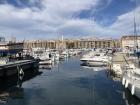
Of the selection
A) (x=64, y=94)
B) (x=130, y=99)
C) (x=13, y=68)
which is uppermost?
(x=13, y=68)

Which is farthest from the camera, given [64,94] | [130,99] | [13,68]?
[13,68]

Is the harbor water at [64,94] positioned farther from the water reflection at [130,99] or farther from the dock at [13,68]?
the dock at [13,68]

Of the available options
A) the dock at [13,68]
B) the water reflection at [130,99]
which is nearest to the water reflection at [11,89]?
the dock at [13,68]

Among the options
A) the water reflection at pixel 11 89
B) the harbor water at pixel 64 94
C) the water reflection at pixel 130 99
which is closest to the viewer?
the water reflection at pixel 130 99

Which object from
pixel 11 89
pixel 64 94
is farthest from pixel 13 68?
pixel 64 94

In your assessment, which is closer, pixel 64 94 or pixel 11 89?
pixel 64 94

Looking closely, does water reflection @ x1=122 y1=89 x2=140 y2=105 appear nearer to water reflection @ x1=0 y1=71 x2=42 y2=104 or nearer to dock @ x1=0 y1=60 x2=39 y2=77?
water reflection @ x1=0 y1=71 x2=42 y2=104

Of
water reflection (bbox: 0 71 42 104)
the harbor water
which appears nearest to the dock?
water reflection (bbox: 0 71 42 104)

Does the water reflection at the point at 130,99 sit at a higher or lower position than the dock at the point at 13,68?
lower

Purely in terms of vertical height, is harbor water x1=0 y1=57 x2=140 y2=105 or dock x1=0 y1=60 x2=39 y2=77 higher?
dock x1=0 y1=60 x2=39 y2=77

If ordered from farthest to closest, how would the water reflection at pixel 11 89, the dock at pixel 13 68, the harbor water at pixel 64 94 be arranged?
the dock at pixel 13 68 < the water reflection at pixel 11 89 < the harbor water at pixel 64 94

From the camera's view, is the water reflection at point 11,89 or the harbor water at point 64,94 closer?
the harbor water at point 64,94

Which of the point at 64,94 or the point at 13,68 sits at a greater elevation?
the point at 13,68

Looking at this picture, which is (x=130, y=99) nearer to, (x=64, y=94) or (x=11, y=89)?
(x=64, y=94)
